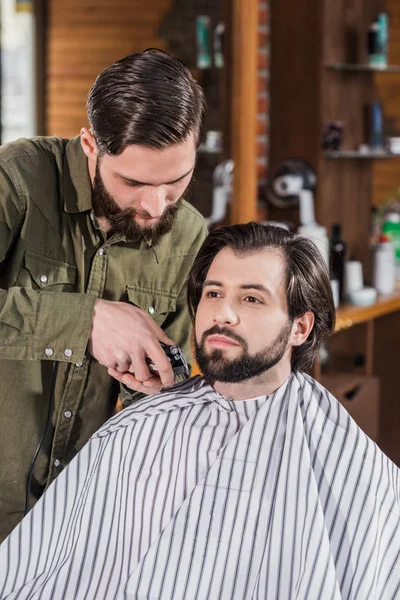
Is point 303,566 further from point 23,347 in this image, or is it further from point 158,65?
point 158,65

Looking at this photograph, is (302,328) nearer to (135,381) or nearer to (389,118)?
(135,381)

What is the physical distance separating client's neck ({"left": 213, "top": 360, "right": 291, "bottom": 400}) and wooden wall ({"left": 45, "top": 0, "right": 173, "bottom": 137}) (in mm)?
3827

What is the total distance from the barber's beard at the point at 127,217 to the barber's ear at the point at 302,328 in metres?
0.34

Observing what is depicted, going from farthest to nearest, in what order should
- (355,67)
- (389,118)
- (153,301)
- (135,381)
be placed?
(389,118) → (355,67) → (153,301) → (135,381)

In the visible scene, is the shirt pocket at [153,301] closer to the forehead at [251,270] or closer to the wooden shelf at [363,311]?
the forehead at [251,270]

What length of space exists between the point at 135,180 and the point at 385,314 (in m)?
2.63

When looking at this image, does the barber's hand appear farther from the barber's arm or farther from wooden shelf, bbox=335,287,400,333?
wooden shelf, bbox=335,287,400,333

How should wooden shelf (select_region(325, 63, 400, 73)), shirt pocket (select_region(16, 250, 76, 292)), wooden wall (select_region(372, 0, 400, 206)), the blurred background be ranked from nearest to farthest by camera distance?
shirt pocket (select_region(16, 250, 76, 292)) → the blurred background → wooden shelf (select_region(325, 63, 400, 73)) → wooden wall (select_region(372, 0, 400, 206))

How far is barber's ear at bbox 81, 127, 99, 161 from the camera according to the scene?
5.37 feet

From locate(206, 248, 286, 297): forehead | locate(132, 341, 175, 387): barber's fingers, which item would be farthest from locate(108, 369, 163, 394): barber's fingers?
locate(206, 248, 286, 297): forehead

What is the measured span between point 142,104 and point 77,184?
0.99 feet

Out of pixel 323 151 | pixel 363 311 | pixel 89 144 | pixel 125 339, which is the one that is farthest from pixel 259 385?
pixel 323 151

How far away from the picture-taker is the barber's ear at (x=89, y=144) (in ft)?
5.37

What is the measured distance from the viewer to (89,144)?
1.65m
